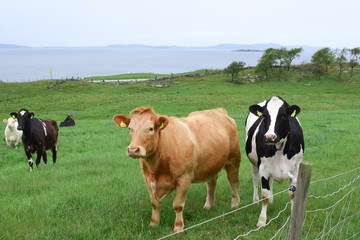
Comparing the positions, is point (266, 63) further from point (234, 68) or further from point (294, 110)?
point (294, 110)

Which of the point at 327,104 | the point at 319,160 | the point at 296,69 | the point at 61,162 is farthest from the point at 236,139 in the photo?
the point at 296,69

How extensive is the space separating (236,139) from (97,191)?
3345 mm

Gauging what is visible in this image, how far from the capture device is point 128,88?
177ft

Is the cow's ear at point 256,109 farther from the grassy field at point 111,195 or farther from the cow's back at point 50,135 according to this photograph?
the cow's back at point 50,135

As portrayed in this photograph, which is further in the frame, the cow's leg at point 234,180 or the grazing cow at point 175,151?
the cow's leg at point 234,180

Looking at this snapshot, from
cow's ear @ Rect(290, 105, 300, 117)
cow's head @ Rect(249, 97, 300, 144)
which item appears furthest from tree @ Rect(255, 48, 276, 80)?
cow's head @ Rect(249, 97, 300, 144)

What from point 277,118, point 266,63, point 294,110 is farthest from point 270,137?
point 266,63

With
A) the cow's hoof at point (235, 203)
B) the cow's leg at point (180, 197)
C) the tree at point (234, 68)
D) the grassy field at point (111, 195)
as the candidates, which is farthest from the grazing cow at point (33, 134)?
the tree at point (234, 68)

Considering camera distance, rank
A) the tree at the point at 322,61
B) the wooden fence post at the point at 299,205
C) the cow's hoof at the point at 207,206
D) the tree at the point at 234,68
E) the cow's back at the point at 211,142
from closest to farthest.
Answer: the wooden fence post at the point at 299,205 → the cow's back at the point at 211,142 → the cow's hoof at the point at 207,206 → the tree at the point at 234,68 → the tree at the point at 322,61

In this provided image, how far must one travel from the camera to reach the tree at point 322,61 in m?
62.2

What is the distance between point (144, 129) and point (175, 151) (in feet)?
2.56

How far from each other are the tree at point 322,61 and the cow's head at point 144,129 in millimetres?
64209

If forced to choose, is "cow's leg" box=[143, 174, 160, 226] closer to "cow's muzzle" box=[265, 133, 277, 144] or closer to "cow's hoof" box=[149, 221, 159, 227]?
"cow's hoof" box=[149, 221, 159, 227]

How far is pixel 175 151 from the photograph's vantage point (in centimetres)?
517
